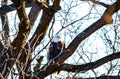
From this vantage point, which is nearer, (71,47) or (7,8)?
(71,47)

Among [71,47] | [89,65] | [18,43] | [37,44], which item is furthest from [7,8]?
[89,65]

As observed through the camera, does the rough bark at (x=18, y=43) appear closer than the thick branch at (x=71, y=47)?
Yes

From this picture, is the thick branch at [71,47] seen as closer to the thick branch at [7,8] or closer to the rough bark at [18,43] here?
the rough bark at [18,43]

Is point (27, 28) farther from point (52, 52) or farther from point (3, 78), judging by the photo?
point (52, 52)

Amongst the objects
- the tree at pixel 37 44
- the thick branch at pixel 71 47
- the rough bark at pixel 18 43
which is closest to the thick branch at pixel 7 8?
the tree at pixel 37 44

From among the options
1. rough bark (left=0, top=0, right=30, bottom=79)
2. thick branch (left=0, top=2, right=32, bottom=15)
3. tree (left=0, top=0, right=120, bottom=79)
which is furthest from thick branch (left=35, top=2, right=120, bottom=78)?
thick branch (left=0, top=2, right=32, bottom=15)

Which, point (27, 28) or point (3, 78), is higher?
point (27, 28)

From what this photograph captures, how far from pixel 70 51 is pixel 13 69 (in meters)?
0.95

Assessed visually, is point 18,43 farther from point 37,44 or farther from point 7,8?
point 7,8

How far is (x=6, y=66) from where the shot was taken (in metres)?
5.98

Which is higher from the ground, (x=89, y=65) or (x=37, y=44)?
(x=37, y=44)

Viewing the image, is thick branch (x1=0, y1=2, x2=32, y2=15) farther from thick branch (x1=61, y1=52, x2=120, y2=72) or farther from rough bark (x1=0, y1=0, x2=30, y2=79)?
thick branch (x1=61, y1=52, x2=120, y2=72)

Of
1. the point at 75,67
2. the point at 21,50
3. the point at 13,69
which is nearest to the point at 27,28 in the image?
the point at 21,50

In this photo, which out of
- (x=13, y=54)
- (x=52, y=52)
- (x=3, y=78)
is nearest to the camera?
(x=3, y=78)
